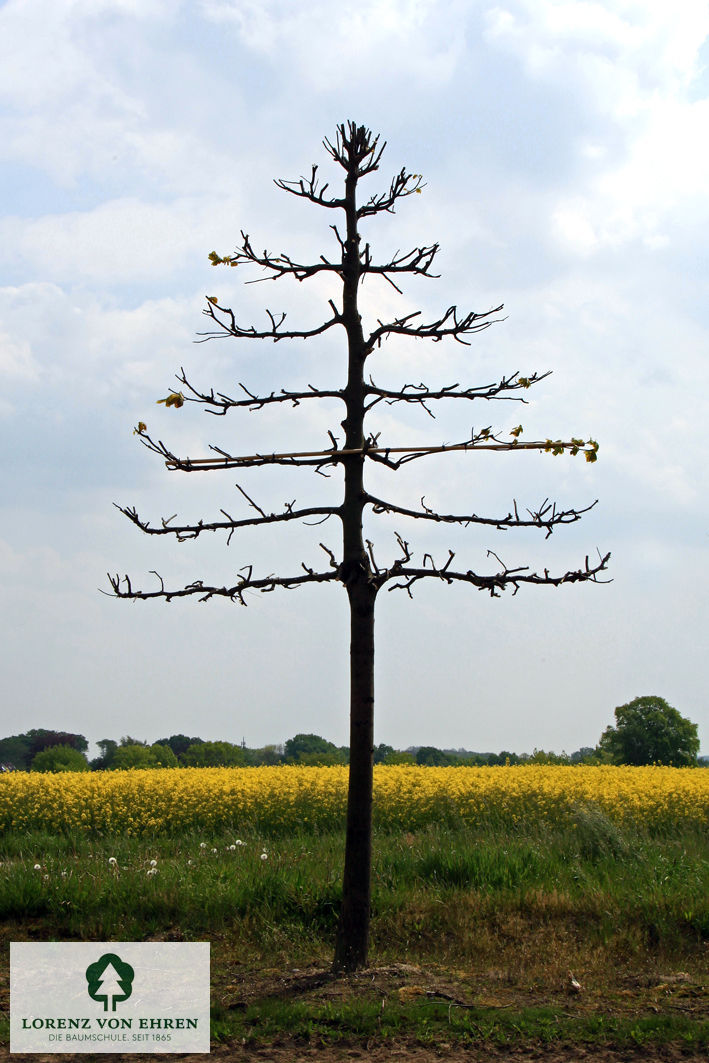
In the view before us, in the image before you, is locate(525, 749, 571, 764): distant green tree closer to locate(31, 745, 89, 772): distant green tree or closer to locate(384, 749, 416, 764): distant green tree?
locate(384, 749, 416, 764): distant green tree

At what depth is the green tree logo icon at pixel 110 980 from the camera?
6.47 metres

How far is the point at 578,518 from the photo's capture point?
700 centimetres

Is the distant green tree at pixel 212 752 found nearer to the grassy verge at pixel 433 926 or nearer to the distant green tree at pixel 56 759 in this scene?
the distant green tree at pixel 56 759

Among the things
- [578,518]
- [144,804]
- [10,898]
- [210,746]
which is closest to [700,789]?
[144,804]

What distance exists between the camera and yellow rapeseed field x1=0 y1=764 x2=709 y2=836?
13250mm

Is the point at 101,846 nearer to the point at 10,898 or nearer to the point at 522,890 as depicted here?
the point at 10,898

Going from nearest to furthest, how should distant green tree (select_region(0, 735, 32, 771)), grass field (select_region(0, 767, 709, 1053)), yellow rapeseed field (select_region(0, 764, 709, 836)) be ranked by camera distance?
1. grass field (select_region(0, 767, 709, 1053))
2. yellow rapeseed field (select_region(0, 764, 709, 836))
3. distant green tree (select_region(0, 735, 32, 771))

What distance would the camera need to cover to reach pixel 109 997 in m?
6.46

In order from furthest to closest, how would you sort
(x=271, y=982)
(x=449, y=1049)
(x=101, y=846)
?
(x=101, y=846), (x=271, y=982), (x=449, y=1049)

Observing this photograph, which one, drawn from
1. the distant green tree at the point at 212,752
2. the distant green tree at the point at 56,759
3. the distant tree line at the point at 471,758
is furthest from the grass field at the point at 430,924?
the distant green tree at the point at 56,759

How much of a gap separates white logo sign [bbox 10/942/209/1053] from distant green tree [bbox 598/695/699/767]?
35670 mm

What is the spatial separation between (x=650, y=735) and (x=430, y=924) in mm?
35341

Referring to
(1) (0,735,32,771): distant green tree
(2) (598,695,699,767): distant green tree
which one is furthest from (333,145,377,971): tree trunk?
(1) (0,735,32,771): distant green tree

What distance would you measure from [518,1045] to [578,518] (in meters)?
3.57
